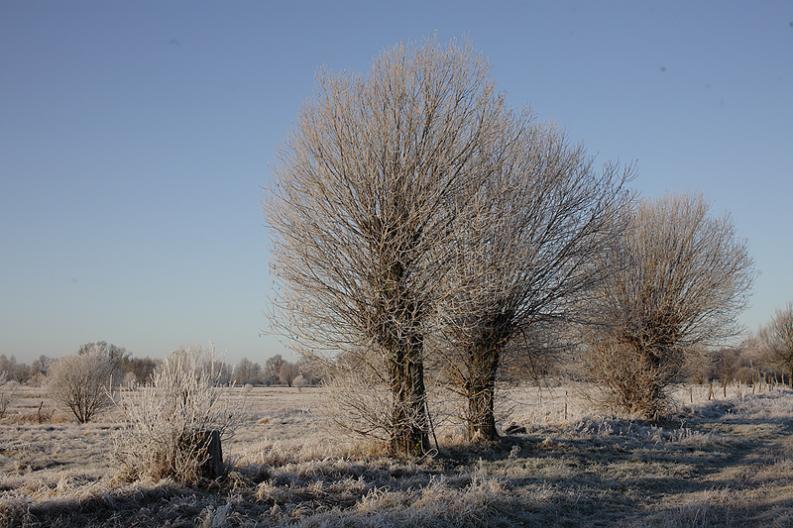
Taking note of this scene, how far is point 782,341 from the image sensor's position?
2037 inches

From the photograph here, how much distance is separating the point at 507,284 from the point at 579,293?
304 cm

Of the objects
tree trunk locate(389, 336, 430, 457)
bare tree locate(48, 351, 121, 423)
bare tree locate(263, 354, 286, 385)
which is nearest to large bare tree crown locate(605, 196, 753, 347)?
tree trunk locate(389, 336, 430, 457)

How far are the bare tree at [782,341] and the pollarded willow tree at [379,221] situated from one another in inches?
1894

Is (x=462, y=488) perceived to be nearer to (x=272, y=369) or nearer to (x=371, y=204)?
(x=371, y=204)

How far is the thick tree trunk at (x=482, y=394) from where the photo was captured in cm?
1430

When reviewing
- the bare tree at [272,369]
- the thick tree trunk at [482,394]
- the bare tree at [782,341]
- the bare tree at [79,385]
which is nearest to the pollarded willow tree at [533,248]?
the thick tree trunk at [482,394]

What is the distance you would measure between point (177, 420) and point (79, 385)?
30043mm

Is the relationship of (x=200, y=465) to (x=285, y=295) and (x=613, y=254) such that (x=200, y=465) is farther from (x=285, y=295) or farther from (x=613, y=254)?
(x=613, y=254)

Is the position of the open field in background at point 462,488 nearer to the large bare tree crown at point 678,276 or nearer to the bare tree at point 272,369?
the large bare tree crown at point 678,276

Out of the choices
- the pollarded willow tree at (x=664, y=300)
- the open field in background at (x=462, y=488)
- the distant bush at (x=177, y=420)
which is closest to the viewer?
the open field in background at (x=462, y=488)

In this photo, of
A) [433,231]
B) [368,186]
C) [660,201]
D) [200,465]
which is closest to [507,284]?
[433,231]

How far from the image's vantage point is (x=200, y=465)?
27.8 feet

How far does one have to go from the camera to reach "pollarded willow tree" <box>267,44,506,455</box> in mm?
11711

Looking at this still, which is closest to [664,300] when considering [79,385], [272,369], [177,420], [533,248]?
[533,248]
